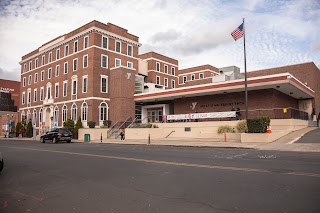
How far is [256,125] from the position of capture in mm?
21125

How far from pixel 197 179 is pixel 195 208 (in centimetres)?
252

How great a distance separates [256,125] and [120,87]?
23358 millimetres

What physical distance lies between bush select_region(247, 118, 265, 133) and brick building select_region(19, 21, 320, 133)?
7604 mm

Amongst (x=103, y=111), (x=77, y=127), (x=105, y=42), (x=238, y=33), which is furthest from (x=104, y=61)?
(x=238, y=33)

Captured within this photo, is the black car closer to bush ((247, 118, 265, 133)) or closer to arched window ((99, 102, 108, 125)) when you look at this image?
arched window ((99, 102, 108, 125))

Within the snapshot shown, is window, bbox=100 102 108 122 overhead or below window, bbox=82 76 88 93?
below

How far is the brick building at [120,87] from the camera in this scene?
3073cm

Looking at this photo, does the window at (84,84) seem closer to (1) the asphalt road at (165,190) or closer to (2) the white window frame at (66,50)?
(2) the white window frame at (66,50)

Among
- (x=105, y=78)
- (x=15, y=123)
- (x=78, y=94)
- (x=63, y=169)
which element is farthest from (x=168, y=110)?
(x=15, y=123)

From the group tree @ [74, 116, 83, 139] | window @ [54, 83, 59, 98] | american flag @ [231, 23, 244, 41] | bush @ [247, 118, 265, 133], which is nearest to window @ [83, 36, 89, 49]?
window @ [54, 83, 59, 98]

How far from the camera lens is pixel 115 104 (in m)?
40.0

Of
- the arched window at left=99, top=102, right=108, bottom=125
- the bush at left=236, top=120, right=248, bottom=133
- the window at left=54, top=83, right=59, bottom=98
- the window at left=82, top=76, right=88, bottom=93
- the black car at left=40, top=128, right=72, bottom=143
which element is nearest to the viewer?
the bush at left=236, top=120, right=248, bottom=133

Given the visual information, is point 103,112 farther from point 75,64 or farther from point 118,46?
point 118,46

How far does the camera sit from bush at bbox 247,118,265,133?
68.6ft
